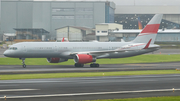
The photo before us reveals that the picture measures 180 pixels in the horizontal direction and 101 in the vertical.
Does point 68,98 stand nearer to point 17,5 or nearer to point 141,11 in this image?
point 17,5

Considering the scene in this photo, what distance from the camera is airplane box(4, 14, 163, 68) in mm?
42844

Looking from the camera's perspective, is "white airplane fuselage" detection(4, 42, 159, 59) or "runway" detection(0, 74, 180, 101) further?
"white airplane fuselage" detection(4, 42, 159, 59)

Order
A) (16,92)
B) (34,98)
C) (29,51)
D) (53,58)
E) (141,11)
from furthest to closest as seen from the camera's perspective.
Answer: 1. (141,11)
2. (53,58)
3. (29,51)
4. (16,92)
5. (34,98)

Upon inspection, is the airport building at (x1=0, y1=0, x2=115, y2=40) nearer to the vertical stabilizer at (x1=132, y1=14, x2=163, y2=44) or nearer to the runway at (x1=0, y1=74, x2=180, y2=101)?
the vertical stabilizer at (x1=132, y1=14, x2=163, y2=44)

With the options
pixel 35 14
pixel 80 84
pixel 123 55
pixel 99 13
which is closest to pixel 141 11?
pixel 99 13

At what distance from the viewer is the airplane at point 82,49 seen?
42.8 meters

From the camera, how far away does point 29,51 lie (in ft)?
Answer: 140

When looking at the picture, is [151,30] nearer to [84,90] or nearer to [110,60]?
[110,60]

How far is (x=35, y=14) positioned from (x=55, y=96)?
132 metres

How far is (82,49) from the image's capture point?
150ft

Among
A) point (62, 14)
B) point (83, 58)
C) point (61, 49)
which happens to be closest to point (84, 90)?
point (83, 58)

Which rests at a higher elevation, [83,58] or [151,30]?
[151,30]

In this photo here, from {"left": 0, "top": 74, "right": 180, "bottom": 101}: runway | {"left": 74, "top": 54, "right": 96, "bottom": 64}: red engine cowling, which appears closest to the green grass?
{"left": 74, "top": 54, "right": 96, "bottom": 64}: red engine cowling

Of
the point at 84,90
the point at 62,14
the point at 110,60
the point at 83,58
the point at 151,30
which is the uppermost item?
the point at 62,14
